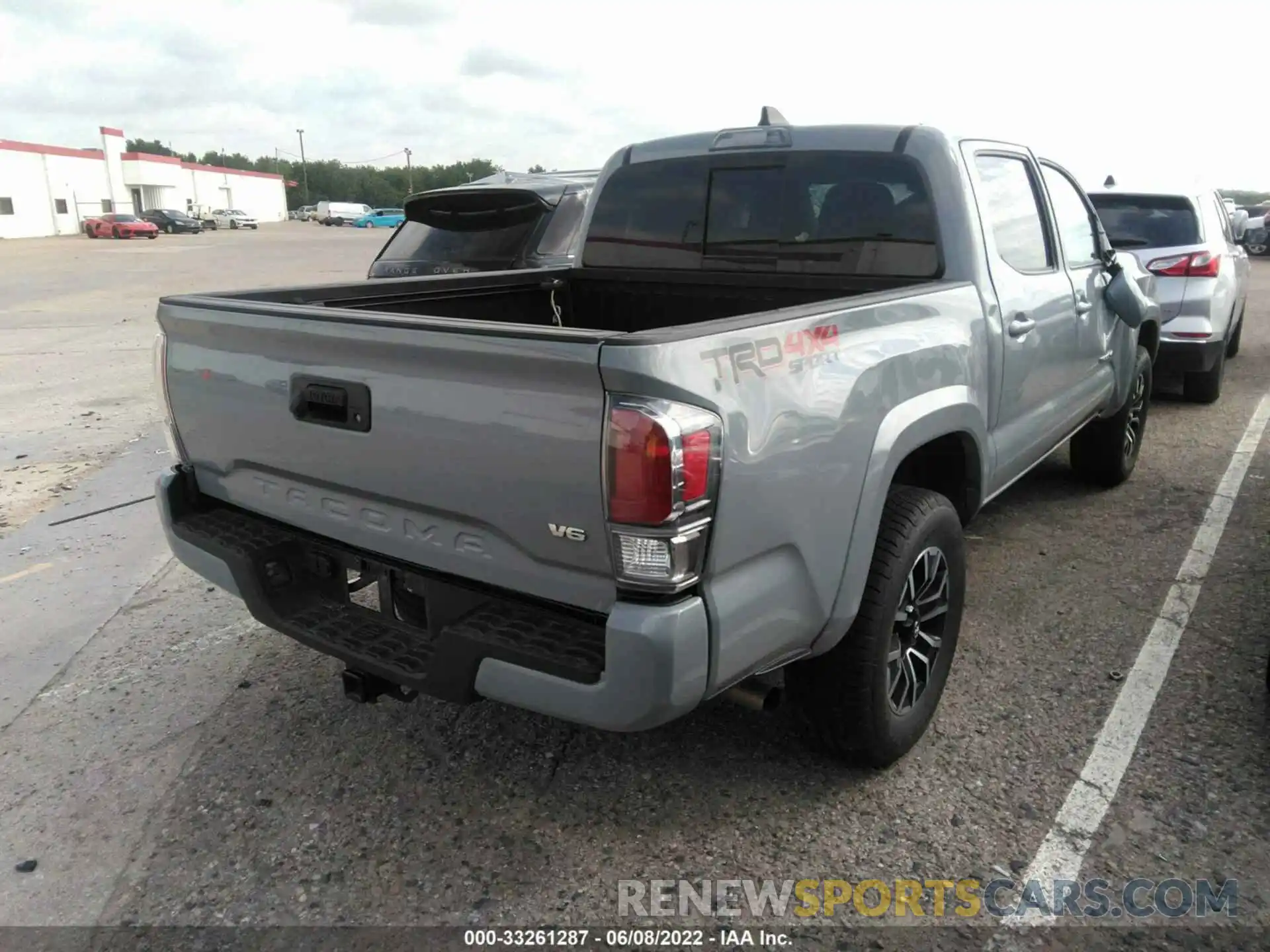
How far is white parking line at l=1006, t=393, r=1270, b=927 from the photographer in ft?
8.61

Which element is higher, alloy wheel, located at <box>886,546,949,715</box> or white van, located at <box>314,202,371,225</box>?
alloy wheel, located at <box>886,546,949,715</box>

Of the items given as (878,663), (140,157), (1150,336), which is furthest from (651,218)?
(140,157)

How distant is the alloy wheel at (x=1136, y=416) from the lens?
222 inches

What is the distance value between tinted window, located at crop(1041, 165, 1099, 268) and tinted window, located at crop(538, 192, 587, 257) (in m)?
2.71

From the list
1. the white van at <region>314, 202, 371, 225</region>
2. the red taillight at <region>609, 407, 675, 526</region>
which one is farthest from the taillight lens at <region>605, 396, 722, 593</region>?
the white van at <region>314, 202, 371, 225</region>

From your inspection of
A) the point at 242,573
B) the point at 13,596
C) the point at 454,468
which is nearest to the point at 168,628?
the point at 13,596

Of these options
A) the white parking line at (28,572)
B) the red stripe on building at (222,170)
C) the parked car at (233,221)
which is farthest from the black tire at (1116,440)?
the red stripe on building at (222,170)

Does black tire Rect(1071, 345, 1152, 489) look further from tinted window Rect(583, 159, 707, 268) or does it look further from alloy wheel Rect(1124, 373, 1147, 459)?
tinted window Rect(583, 159, 707, 268)

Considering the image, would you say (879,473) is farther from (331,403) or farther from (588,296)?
(588,296)

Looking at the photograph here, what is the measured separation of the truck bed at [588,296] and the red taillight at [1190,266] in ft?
16.8

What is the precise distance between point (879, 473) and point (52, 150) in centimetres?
7242

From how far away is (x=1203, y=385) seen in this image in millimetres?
8094

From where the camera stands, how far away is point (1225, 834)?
2.72m

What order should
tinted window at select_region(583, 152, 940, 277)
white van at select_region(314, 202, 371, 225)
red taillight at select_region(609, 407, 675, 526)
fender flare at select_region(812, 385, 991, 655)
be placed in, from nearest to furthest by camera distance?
red taillight at select_region(609, 407, 675, 526) < fender flare at select_region(812, 385, 991, 655) < tinted window at select_region(583, 152, 940, 277) < white van at select_region(314, 202, 371, 225)
